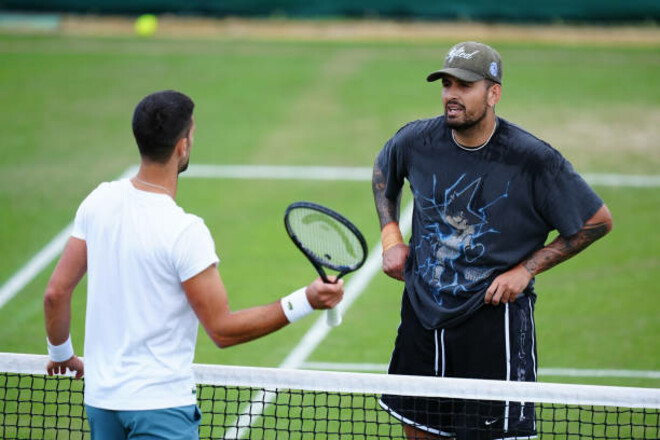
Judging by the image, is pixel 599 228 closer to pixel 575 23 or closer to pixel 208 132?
pixel 208 132

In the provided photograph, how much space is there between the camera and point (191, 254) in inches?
151

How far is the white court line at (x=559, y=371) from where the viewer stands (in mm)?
7828

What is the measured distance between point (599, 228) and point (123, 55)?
13285 mm

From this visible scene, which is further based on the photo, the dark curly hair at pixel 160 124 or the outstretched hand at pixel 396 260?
the outstretched hand at pixel 396 260

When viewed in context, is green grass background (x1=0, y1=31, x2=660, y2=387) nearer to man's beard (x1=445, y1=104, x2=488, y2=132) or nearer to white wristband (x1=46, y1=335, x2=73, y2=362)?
man's beard (x1=445, y1=104, x2=488, y2=132)

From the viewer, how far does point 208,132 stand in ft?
45.7

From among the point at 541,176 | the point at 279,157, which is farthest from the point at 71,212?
the point at 541,176

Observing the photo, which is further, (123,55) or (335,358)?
(123,55)

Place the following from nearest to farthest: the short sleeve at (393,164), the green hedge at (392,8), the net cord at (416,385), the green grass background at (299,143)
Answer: the net cord at (416,385)
the short sleeve at (393,164)
the green grass background at (299,143)
the green hedge at (392,8)

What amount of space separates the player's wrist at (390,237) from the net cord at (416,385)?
0.85 metres

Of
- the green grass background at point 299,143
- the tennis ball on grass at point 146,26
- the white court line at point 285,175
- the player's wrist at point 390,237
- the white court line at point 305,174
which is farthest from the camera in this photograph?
the tennis ball on grass at point 146,26

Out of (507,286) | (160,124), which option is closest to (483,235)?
(507,286)

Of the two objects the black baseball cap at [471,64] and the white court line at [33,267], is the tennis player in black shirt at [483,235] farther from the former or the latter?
the white court line at [33,267]

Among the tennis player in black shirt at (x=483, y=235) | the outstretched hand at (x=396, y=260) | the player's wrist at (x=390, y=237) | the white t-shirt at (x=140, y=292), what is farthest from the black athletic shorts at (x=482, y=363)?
the white t-shirt at (x=140, y=292)
